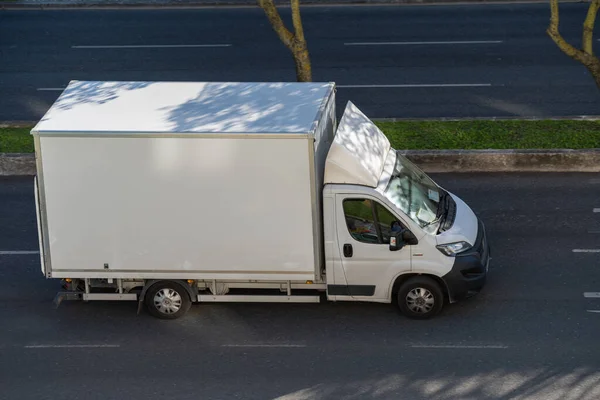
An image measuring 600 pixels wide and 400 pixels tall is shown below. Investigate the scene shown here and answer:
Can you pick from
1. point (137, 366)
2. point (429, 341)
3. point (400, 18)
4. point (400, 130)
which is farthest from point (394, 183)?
point (400, 18)

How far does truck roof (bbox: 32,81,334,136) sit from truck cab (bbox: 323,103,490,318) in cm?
71

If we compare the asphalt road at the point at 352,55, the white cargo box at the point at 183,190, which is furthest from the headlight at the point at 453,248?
the asphalt road at the point at 352,55

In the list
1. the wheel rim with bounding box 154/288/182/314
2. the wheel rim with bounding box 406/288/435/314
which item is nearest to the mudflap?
the wheel rim with bounding box 154/288/182/314

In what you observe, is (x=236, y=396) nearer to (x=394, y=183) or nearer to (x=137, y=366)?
(x=137, y=366)

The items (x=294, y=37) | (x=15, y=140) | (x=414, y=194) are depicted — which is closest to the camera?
(x=414, y=194)

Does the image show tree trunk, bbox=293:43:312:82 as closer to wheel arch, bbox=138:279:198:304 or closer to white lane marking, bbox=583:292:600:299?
wheel arch, bbox=138:279:198:304

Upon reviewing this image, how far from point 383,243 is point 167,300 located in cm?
293

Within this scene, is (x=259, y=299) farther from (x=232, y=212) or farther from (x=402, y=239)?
(x=402, y=239)

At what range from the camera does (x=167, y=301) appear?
45.2ft

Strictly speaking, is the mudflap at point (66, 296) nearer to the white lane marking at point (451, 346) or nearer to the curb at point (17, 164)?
the white lane marking at point (451, 346)

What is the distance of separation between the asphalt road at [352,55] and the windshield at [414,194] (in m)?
6.22

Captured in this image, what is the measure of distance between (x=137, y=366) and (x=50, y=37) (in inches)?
586

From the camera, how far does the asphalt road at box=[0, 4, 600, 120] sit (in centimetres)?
2128

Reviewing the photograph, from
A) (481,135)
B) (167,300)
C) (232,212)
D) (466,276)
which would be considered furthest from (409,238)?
(481,135)
